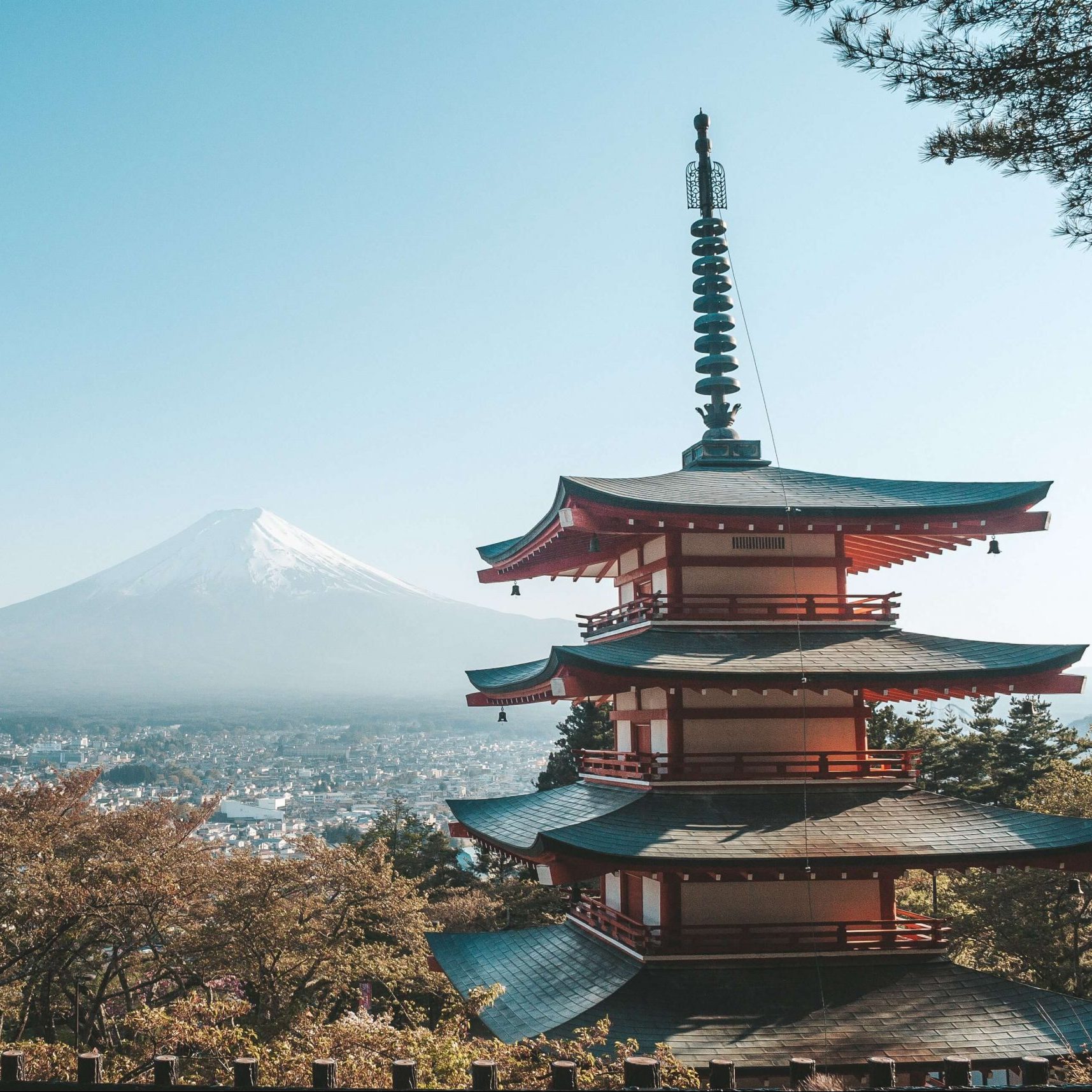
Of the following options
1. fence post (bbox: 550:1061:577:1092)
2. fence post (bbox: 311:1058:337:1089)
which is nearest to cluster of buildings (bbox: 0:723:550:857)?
fence post (bbox: 311:1058:337:1089)

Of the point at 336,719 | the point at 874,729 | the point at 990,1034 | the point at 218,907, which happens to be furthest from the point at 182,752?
the point at 990,1034

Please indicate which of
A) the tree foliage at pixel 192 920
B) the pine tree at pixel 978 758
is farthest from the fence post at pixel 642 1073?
the pine tree at pixel 978 758

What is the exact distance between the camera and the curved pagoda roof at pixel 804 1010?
10258mm

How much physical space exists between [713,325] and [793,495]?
11.2 ft

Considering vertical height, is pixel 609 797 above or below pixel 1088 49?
below

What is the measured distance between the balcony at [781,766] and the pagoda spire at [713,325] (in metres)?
4.25

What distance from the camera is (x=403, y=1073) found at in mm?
5363

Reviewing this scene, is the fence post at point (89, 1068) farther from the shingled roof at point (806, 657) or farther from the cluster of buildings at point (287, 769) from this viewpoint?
the cluster of buildings at point (287, 769)

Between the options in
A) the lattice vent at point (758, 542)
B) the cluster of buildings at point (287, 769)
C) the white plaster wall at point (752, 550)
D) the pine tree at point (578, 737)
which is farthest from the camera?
the cluster of buildings at point (287, 769)

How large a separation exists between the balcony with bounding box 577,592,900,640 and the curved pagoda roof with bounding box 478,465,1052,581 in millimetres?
813

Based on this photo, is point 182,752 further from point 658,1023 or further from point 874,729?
point 658,1023

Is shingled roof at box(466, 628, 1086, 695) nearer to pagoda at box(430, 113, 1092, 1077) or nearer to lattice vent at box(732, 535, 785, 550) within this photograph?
pagoda at box(430, 113, 1092, 1077)

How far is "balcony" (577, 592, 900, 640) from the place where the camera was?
13.1m

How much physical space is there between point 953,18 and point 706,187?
32.0 feet
